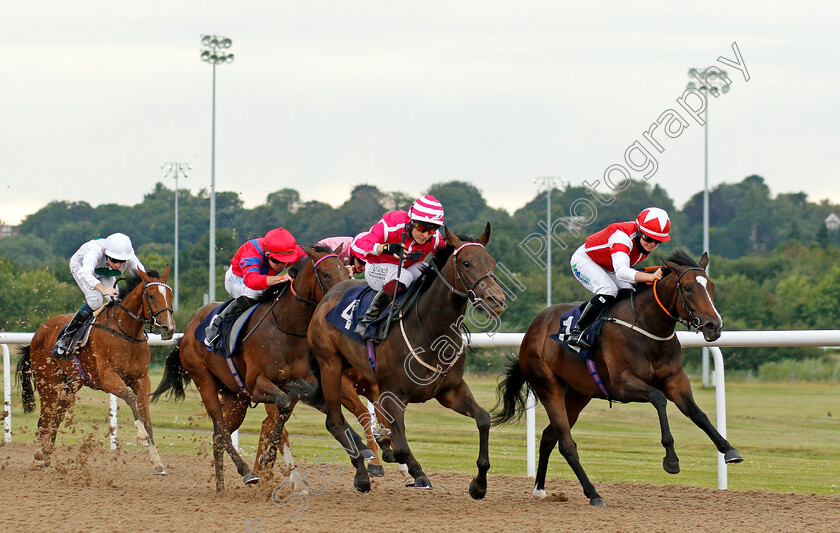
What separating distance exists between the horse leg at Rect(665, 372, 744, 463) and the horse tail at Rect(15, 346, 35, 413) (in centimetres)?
600

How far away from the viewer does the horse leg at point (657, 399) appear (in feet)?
17.3

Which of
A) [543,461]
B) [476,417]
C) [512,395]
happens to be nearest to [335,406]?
[476,417]

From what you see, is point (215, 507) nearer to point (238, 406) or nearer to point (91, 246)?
point (238, 406)

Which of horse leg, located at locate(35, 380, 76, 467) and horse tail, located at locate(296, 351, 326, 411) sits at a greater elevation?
horse tail, located at locate(296, 351, 326, 411)

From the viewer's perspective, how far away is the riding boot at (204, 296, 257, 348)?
6.94 metres

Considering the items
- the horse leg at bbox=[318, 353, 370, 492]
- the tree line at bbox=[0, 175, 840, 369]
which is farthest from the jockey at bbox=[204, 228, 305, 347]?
the tree line at bbox=[0, 175, 840, 369]

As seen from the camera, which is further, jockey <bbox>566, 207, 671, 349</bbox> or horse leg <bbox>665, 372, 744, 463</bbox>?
jockey <bbox>566, 207, 671, 349</bbox>

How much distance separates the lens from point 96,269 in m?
8.15

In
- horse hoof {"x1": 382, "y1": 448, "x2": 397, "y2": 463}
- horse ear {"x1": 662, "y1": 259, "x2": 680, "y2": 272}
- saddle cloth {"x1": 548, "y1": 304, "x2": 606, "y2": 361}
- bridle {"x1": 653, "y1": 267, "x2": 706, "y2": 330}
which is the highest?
horse ear {"x1": 662, "y1": 259, "x2": 680, "y2": 272}

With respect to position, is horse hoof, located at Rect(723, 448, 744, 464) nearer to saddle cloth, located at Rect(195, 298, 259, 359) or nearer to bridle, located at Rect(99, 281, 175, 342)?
saddle cloth, located at Rect(195, 298, 259, 359)

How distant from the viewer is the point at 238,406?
723 centimetres

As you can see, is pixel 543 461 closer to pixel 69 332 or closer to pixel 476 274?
pixel 476 274

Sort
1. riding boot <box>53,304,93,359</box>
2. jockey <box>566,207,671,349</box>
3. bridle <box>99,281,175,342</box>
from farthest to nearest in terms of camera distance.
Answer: riding boot <box>53,304,93,359</box> < bridle <box>99,281,175,342</box> < jockey <box>566,207,671,349</box>

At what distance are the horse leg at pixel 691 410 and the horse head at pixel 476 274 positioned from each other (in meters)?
1.24
